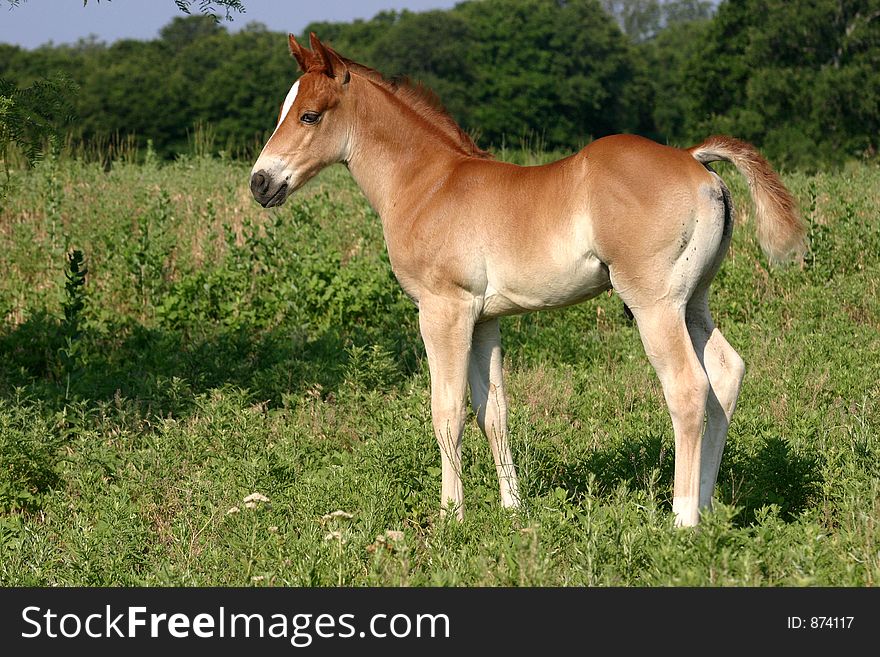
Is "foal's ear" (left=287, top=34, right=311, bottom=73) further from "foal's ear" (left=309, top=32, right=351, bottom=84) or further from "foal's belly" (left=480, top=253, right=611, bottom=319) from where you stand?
"foal's belly" (left=480, top=253, right=611, bottom=319)

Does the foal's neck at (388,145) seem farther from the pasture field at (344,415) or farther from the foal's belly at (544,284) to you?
the pasture field at (344,415)

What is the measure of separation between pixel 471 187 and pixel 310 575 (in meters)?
2.02

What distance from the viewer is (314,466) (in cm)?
608

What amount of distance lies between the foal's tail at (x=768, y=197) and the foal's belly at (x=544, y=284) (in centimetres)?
Answer: 73

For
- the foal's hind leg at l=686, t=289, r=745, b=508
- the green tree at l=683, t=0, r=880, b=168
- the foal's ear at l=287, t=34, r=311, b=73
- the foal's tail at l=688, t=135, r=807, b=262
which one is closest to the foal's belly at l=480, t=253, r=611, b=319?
the foal's hind leg at l=686, t=289, r=745, b=508

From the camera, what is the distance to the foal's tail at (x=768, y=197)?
4.48m

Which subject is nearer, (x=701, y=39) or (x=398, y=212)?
(x=398, y=212)

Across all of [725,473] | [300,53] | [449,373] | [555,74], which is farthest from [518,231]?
[555,74]

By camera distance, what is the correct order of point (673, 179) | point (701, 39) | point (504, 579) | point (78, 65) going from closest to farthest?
point (504, 579), point (673, 179), point (701, 39), point (78, 65)

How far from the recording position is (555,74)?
183 feet

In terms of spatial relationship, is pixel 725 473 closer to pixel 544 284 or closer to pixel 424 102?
pixel 544 284

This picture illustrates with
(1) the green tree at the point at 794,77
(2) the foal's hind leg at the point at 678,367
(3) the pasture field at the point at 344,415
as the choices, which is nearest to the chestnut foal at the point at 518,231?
(2) the foal's hind leg at the point at 678,367

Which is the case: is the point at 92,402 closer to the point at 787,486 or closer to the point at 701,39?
the point at 787,486
